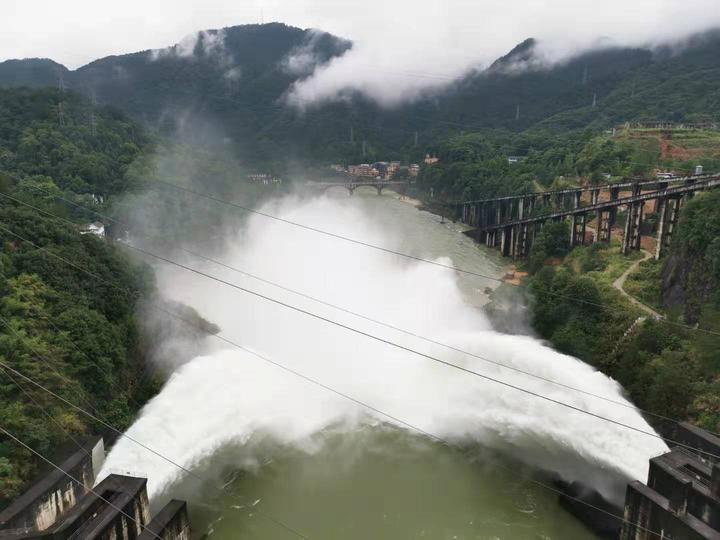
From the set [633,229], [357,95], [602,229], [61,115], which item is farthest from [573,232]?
[357,95]

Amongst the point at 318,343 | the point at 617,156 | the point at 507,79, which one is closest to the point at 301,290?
the point at 318,343

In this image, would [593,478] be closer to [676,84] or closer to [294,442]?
[294,442]

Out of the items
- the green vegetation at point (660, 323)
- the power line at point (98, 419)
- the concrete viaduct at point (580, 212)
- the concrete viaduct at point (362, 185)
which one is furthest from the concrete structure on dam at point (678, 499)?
the concrete viaduct at point (362, 185)

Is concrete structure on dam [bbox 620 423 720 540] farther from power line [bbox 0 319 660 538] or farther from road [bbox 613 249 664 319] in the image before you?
road [bbox 613 249 664 319]

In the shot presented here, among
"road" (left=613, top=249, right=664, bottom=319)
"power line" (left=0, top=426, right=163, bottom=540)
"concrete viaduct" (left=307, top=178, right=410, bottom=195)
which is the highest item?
"concrete viaduct" (left=307, top=178, right=410, bottom=195)

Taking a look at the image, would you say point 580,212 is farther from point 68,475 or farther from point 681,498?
point 68,475

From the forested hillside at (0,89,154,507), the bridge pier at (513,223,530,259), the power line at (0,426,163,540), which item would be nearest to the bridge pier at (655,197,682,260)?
the bridge pier at (513,223,530,259)
